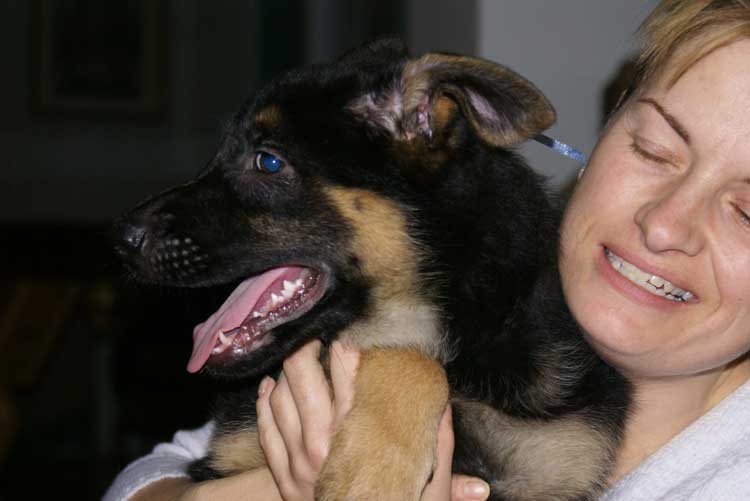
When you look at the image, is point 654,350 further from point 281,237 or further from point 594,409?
point 281,237

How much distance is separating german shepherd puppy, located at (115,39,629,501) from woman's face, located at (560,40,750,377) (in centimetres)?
13

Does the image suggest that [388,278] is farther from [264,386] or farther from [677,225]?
[677,225]

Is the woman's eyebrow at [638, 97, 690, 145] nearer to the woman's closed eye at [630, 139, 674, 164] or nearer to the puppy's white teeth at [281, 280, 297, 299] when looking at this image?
the woman's closed eye at [630, 139, 674, 164]

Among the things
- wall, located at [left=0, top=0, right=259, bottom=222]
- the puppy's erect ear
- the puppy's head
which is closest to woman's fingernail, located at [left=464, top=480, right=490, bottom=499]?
the puppy's head

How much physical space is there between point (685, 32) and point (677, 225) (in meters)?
0.44

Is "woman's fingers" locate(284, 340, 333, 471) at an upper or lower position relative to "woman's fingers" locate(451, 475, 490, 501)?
upper

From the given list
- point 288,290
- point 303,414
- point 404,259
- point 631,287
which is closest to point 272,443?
point 303,414

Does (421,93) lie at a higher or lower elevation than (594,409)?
higher

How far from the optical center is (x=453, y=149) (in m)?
2.07

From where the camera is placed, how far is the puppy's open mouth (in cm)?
200

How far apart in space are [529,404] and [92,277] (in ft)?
16.5

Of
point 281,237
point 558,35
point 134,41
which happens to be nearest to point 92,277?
point 134,41

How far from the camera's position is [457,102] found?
2.02 metres

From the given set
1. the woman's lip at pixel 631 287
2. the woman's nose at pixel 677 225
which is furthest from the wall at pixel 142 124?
the woman's nose at pixel 677 225
